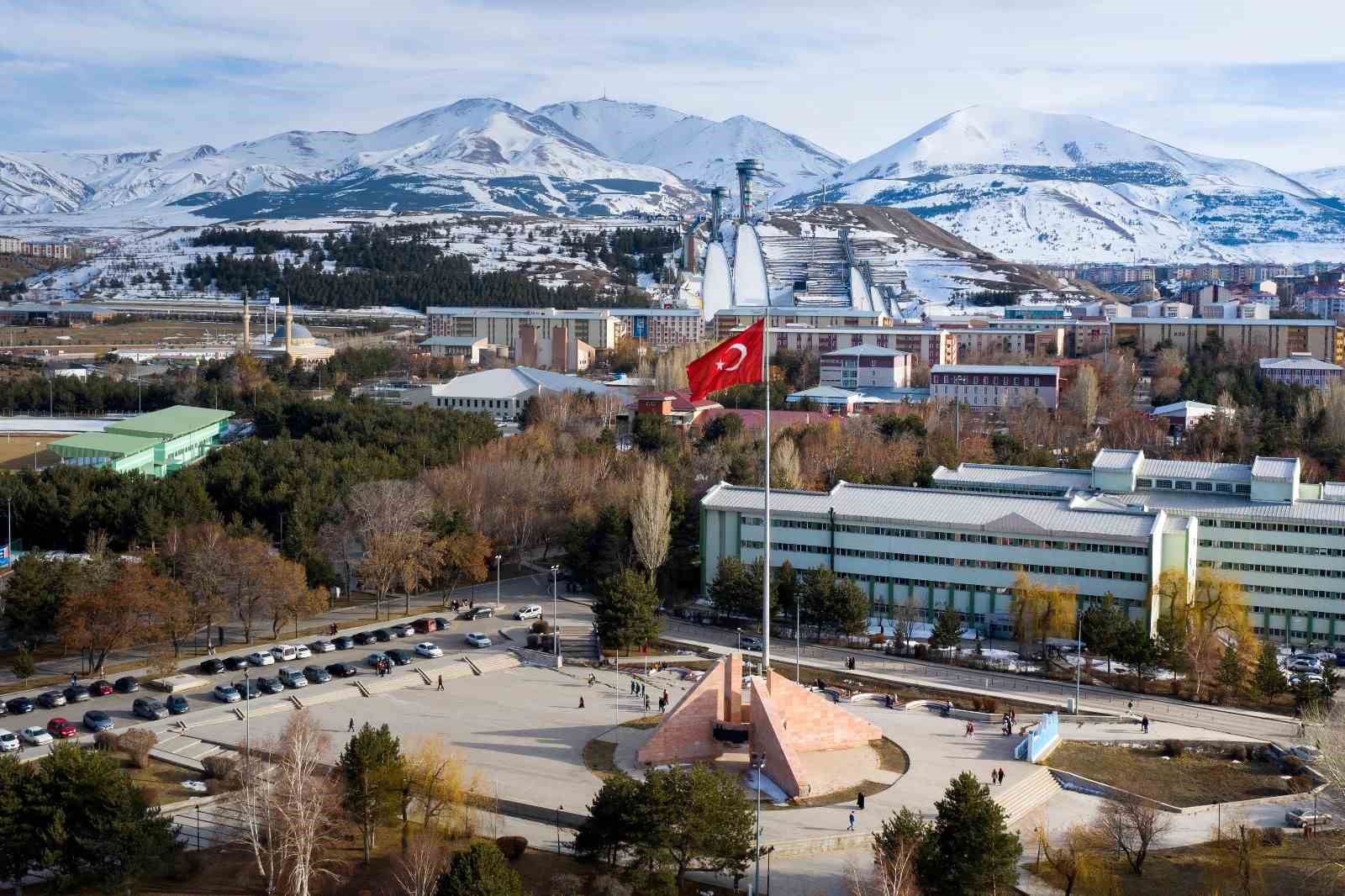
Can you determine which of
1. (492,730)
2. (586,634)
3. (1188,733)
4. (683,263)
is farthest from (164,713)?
(683,263)

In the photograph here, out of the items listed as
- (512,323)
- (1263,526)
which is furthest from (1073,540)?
(512,323)

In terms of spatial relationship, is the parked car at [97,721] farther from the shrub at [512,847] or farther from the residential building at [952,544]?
the residential building at [952,544]

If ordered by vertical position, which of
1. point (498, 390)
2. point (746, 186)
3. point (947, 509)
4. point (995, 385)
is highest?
point (746, 186)

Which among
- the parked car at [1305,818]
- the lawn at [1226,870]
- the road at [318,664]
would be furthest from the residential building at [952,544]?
the lawn at [1226,870]

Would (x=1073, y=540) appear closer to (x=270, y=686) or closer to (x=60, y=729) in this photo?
(x=270, y=686)

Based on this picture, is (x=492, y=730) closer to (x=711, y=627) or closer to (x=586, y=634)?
(x=586, y=634)

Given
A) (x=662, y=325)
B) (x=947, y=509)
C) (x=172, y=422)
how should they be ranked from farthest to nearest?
(x=662, y=325) → (x=172, y=422) → (x=947, y=509)
